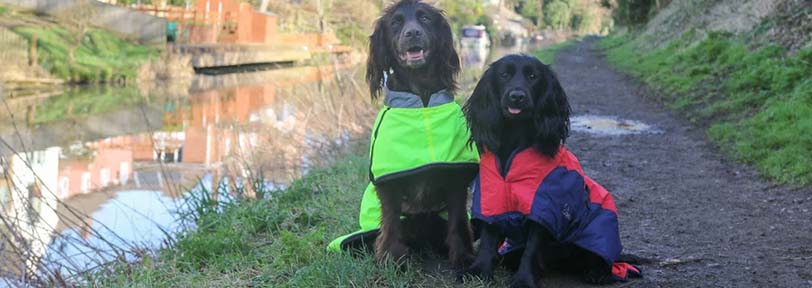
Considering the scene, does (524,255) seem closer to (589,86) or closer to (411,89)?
(411,89)

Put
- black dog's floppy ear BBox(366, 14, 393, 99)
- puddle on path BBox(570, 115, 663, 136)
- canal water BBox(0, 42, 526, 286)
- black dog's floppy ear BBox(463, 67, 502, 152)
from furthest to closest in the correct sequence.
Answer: puddle on path BBox(570, 115, 663, 136)
canal water BBox(0, 42, 526, 286)
black dog's floppy ear BBox(366, 14, 393, 99)
black dog's floppy ear BBox(463, 67, 502, 152)

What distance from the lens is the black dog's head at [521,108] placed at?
414 centimetres

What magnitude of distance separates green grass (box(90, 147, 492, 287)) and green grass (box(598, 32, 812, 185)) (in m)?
4.09

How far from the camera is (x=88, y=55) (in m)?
28.6

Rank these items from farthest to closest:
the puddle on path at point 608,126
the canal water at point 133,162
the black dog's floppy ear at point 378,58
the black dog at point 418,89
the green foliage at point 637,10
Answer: the green foliage at point 637,10
the puddle on path at point 608,126
the canal water at point 133,162
the black dog's floppy ear at point 378,58
the black dog at point 418,89

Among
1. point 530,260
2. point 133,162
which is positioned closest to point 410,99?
point 530,260

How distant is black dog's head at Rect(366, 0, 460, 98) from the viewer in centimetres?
448

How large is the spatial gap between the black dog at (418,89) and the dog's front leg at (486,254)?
0.64ft

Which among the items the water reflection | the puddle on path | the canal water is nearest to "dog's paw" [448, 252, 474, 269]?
the canal water

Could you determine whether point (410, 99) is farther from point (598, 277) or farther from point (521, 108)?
point (598, 277)

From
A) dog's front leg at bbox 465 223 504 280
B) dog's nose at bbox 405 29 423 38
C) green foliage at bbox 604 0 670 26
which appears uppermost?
green foliage at bbox 604 0 670 26

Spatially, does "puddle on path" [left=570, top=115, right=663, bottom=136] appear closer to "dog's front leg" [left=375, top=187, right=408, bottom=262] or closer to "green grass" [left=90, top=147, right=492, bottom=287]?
"green grass" [left=90, top=147, right=492, bottom=287]

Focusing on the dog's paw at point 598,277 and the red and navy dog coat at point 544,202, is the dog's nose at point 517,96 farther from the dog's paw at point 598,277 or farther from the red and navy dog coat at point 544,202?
the dog's paw at point 598,277

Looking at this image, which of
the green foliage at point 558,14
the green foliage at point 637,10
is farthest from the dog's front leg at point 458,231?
the green foliage at point 558,14
